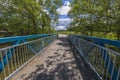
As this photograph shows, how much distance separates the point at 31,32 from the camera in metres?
21.4

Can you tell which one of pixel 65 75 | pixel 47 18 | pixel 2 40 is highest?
pixel 47 18

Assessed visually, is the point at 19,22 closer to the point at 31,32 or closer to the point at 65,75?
the point at 31,32

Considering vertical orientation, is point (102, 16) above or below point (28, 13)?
below

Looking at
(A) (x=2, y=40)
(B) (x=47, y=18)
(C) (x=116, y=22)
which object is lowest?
(A) (x=2, y=40)

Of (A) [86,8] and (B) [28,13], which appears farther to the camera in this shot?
(B) [28,13]

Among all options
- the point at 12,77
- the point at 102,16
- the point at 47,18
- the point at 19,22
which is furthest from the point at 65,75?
the point at 47,18

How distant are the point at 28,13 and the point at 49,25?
5343 millimetres

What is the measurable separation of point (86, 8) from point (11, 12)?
1149cm

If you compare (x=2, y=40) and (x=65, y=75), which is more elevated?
(x=2, y=40)

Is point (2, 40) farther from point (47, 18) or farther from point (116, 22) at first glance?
point (47, 18)

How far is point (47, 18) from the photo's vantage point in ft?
73.6

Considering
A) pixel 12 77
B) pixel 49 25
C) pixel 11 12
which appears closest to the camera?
pixel 12 77

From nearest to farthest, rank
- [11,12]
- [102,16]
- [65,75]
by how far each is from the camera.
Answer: [65,75], [102,16], [11,12]

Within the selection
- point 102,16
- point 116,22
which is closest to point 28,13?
point 102,16
